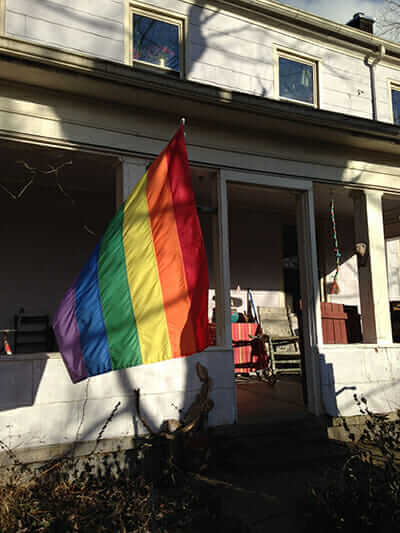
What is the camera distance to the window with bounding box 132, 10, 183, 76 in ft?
22.1

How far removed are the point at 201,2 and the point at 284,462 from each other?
7046 mm

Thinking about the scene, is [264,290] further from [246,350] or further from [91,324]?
[91,324]

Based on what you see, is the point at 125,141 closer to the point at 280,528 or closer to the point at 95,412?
the point at 95,412

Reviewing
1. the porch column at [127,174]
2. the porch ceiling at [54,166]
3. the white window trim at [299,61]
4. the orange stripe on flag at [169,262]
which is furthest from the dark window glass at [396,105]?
the orange stripe on flag at [169,262]

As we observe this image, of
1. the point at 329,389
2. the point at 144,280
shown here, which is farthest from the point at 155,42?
the point at 329,389

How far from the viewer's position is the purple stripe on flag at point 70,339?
343 centimetres

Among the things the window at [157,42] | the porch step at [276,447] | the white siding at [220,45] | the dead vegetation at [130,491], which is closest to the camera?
the dead vegetation at [130,491]

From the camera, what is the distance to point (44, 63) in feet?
15.6

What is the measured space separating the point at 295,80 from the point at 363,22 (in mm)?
2801

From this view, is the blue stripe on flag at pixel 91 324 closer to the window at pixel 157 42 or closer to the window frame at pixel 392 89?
the window at pixel 157 42

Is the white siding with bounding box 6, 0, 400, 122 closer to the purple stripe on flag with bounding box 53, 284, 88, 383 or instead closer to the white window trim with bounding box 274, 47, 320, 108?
the white window trim with bounding box 274, 47, 320, 108

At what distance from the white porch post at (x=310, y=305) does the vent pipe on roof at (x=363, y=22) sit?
519cm

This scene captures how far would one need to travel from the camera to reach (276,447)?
5.46 metres

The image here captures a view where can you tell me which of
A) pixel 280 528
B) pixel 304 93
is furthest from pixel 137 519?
pixel 304 93
